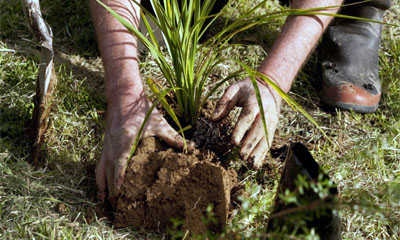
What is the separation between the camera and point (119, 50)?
77.1 inches

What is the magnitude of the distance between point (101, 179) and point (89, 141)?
40cm

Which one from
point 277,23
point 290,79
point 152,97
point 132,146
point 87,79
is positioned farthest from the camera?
point 277,23

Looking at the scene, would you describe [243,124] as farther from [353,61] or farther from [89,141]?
[353,61]

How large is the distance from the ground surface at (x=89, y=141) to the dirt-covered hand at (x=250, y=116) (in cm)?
9

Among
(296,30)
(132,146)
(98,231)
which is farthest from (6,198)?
(296,30)

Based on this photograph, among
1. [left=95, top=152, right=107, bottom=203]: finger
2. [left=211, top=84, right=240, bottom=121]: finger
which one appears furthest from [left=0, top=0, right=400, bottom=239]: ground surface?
[left=211, top=84, right=240, bottom=121]: finger

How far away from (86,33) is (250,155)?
1.42m

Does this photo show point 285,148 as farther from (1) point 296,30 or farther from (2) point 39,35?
(2) point 39,35

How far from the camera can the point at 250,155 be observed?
1.84 metres

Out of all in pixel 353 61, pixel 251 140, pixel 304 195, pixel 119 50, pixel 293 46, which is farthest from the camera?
pixel 353 61

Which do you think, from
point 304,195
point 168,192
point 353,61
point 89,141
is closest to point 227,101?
point 168,192

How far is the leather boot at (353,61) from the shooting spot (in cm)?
251

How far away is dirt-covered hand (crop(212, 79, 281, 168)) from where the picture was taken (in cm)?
182

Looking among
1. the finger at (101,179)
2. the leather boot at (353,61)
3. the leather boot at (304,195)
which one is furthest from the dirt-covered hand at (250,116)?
the leather boot at (353,61)
